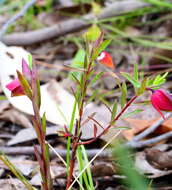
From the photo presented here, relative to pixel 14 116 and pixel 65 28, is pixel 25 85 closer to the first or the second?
pixel 14 116

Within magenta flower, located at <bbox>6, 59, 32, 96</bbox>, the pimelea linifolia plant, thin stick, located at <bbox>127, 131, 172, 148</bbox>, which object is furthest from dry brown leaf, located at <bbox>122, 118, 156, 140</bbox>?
magenta flower, located at <bbox>6, 59, 32, 96</bbox>

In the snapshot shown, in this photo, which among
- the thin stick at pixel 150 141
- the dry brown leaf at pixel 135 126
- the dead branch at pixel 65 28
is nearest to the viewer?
the thin stick at pixel 150 141

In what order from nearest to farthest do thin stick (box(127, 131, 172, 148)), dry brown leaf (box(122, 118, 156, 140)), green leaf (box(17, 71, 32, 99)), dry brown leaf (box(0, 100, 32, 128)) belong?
green leaf (box(17, 71, 32, 99)), thin stick (box(127, 131, 172, 148)), dry brown leaf (box(122, 118, 156, 140)), dry brown leaf (box(0, 100, 32, 128))

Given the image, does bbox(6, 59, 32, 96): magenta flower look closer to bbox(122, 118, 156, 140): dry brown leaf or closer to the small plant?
the small plant

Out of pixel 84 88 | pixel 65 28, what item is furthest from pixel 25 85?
pixel 65 28

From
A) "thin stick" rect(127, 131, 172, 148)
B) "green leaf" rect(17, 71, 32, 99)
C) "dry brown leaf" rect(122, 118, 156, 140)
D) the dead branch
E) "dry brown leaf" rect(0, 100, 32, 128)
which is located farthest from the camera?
the dead branch

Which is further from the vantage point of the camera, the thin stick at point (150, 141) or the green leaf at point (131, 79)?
the thin stick at point (150, 141)

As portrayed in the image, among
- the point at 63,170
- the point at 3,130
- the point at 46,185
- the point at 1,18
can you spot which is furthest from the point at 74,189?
the point at 1,18

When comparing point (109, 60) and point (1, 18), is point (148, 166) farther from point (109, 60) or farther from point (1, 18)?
point (1, 18)

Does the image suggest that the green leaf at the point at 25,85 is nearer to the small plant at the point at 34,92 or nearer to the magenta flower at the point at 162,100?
the small plant at the point at 34,92

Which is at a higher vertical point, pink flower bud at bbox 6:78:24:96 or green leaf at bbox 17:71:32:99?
green leaf at bbox 17:71:32:99

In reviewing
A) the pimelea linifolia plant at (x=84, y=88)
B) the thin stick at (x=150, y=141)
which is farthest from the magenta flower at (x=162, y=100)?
the thin stick at (x=150, y=141)

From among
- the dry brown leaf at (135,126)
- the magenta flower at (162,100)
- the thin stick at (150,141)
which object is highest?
the magenta flower at (162,100)
